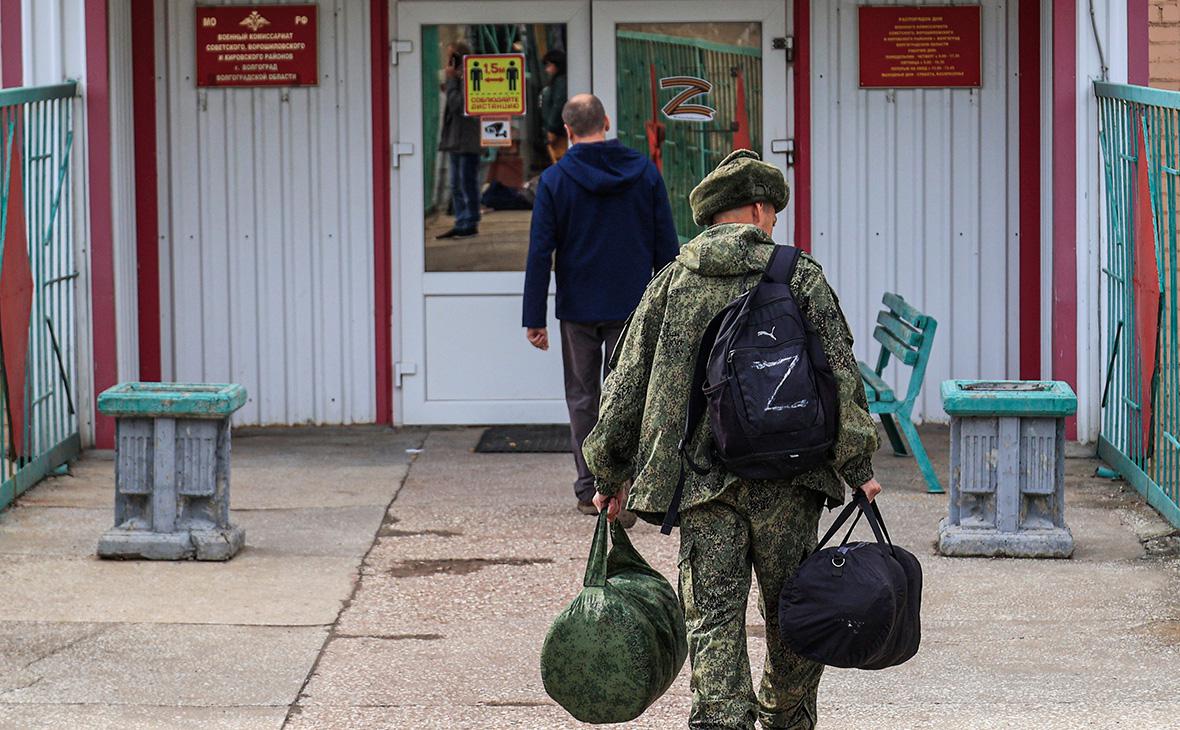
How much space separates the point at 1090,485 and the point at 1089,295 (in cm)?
108

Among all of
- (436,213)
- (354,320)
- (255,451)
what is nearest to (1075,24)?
(436,213)

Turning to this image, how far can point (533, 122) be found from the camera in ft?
31.4

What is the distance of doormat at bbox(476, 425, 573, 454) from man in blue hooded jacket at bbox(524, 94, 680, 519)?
1571 millimetres

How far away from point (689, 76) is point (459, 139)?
49.7 inches

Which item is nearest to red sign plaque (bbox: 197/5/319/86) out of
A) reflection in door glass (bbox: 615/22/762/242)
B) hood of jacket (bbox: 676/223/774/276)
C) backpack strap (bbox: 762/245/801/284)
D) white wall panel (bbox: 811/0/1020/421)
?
reflection in door glass (bbox: 615/22/762/242)

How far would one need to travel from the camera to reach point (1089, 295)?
9.03 m

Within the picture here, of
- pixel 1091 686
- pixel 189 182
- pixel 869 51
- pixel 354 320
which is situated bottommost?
pixel 1091 686

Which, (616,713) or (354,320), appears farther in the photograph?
(354,320)

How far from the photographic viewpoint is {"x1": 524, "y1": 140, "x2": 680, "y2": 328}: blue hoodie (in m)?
7.62

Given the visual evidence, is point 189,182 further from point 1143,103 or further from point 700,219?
point 700,219

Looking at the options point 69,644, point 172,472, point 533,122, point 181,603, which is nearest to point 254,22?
point 533,122

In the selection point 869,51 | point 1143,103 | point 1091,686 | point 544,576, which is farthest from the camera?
point 869,51

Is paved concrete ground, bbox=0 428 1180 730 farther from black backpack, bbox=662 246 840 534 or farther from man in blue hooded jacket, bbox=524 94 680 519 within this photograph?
black backpack, bbox=662 246 840 534

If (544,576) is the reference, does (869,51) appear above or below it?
above
